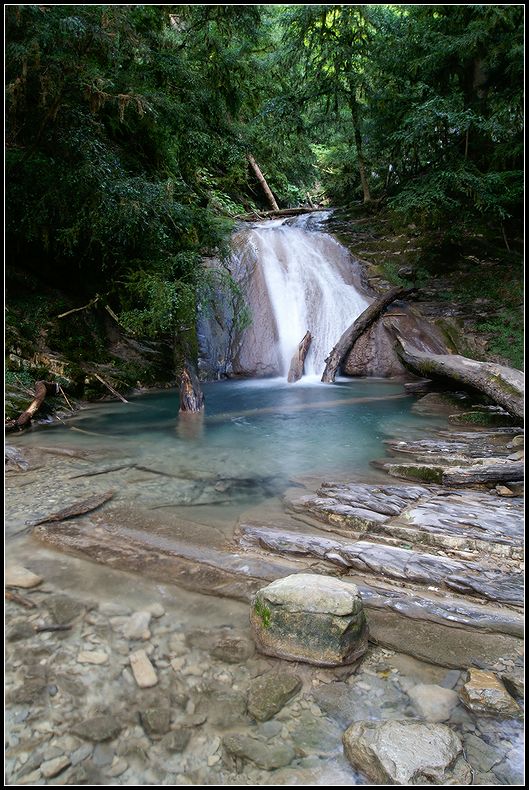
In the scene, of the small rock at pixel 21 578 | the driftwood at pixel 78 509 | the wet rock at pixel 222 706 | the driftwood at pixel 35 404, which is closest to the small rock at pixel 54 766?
the wet rock at pixel 222 706

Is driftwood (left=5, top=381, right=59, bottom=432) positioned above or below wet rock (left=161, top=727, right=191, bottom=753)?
above

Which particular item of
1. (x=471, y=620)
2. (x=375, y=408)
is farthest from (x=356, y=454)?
(x=471, y=620)

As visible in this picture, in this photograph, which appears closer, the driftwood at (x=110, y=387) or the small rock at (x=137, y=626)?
the small rock at (x=137, y=626)

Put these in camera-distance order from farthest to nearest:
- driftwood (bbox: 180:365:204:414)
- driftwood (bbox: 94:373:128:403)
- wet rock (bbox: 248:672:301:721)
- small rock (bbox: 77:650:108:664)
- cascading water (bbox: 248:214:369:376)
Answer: cascading water (bbox: 248:214:369:376) → driftwood (bbox: 94:373:128:403) → driftwood (bbox: 180:365:204:414) → small rock (bbox: 77:650:108:664) → wet rock (bbox: 248:672:301:721)

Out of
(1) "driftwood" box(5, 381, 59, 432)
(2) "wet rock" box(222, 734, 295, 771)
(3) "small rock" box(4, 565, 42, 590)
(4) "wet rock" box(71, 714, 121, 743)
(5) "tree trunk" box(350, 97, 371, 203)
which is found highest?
(5) "tree trunk" box(350, 97, 371, 203)

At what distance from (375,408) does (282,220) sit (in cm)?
1084

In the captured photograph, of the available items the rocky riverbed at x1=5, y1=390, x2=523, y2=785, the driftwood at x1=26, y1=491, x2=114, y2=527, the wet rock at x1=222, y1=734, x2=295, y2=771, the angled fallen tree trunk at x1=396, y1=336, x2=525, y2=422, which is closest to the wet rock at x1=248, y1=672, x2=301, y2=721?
the rocky riverbed at x1=5, y1=390, x2=523, y2=785

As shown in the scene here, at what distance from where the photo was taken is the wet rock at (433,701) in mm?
1967

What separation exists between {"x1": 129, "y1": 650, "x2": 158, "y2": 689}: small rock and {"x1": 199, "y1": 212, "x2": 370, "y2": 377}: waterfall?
963 centimetres

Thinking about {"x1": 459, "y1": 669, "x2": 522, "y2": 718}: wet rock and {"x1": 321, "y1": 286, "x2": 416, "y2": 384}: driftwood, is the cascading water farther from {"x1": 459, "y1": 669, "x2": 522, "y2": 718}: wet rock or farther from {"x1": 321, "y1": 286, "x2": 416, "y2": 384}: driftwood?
{"x1": 459, "y1": 669, "x2": 522, "y2": 718}: wet rock

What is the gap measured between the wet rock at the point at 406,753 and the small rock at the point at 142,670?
92cm

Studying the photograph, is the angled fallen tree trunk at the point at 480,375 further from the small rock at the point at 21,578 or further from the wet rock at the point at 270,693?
the small rock at the point at 21,578

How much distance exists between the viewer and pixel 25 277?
937cm

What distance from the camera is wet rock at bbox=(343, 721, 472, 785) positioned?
1656 millimetres
